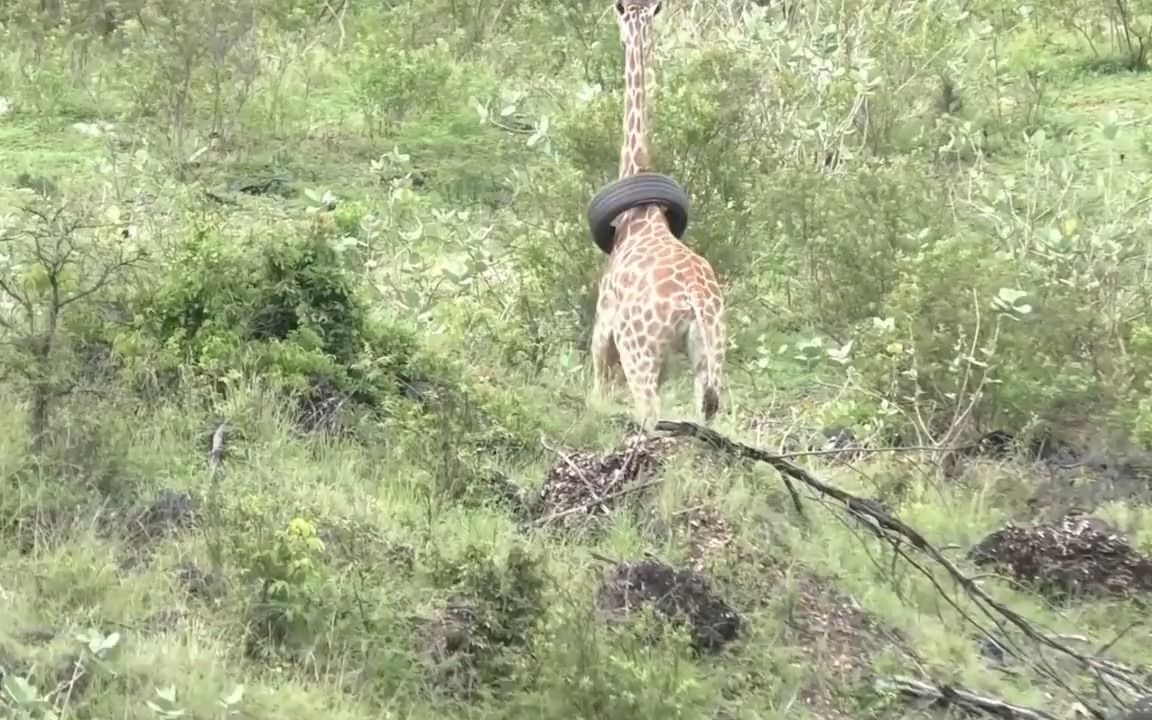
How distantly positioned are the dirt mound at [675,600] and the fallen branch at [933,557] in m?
0.45

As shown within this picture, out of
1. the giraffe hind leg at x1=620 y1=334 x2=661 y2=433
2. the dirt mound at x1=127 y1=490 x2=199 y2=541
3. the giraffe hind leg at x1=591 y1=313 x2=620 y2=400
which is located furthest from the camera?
the giraffe hind leg at x1=591 y1=313 x2=620 y2=400

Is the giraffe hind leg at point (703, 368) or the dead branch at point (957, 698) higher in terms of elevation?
the giraffe hind leg at point (703, 368)

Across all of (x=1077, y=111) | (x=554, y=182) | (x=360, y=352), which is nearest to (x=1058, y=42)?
(x=1077, y=111)

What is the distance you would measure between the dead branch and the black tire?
2073 mm

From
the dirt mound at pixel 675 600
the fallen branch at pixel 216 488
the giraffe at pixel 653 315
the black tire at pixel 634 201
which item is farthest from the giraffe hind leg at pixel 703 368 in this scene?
the fallen branch at pixel 216 488

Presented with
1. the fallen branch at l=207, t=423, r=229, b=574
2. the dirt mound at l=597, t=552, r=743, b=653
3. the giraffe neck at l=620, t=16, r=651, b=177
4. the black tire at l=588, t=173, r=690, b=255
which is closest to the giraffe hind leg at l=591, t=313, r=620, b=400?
the black tire at l=588, t=173, r=690, b=255

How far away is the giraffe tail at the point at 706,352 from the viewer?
514 centimetres

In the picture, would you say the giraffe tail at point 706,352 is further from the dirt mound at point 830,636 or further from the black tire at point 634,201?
the dirt mound at point 830,636

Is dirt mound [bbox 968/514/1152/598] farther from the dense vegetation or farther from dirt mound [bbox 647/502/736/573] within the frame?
dirt mound [bbox 647/502/736/573]

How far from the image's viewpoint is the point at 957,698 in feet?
13.7

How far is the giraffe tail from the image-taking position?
514cm

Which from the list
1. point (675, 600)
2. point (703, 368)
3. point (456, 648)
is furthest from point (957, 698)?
point (703, 368)

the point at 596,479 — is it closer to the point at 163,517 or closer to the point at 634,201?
the point at 634,201

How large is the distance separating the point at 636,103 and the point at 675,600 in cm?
240
